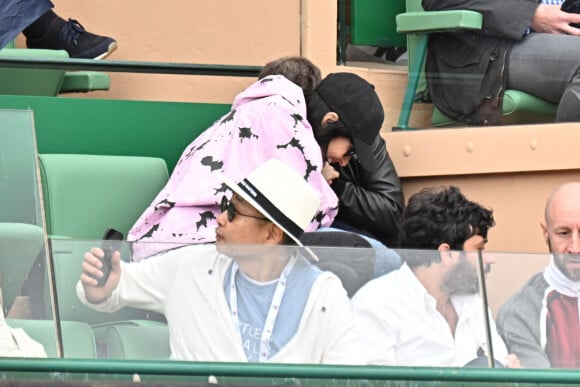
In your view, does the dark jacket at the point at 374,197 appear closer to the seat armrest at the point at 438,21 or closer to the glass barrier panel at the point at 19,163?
the seat armrest at the point at 438,21

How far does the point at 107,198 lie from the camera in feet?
21.5

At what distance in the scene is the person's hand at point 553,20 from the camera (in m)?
6.75

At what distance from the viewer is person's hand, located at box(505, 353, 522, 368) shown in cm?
414

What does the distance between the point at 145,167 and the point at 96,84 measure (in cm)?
75

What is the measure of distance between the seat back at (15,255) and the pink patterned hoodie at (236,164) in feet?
4.65

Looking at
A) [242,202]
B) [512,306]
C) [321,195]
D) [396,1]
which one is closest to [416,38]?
[396,1]

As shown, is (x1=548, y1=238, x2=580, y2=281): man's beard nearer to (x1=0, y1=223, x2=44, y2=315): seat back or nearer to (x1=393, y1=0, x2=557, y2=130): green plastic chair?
(x1=0, y1=223, x2=44, y2=315): seat back

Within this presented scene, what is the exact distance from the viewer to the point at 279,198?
485 centimetres

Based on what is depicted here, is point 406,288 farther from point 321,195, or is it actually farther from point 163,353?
point 321,195

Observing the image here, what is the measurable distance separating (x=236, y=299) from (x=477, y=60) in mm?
2720

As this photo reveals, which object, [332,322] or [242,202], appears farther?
[242,202]

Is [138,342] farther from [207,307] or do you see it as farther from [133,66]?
[133,66]

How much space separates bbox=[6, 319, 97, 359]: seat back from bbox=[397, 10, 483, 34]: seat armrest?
3.01 m

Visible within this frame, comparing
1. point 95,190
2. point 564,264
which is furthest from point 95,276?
point 95,190
